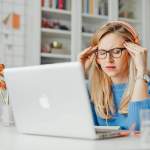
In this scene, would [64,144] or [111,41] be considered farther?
[111,41]

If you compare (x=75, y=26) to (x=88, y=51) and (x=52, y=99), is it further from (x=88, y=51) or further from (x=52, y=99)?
(x=52, y=99)

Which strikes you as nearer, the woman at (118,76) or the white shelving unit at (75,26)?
the woman at (118,76)

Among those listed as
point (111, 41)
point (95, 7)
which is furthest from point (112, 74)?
point (95, 7)

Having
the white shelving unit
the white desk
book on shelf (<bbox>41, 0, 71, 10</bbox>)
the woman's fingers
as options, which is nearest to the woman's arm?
the woman's fingers

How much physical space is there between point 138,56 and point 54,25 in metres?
2.14

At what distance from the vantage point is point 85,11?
3.76m

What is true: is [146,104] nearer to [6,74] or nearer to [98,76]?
[98,76]

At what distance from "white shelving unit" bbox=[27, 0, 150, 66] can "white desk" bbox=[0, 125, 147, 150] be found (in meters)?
2.39

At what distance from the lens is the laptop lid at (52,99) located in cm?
103

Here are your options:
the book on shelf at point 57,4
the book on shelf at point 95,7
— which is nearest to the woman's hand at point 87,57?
the book on shelf at point 57,4

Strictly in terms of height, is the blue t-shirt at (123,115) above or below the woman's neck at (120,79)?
below

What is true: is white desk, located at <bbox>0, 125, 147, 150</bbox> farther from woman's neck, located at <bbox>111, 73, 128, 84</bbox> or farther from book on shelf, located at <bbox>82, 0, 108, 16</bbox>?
book on shelf, located at <bbox>82, 0, 108, 16</bbox>

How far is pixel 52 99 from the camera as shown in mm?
1098

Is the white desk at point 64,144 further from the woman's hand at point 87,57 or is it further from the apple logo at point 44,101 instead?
the woman's hand at point 87,57
